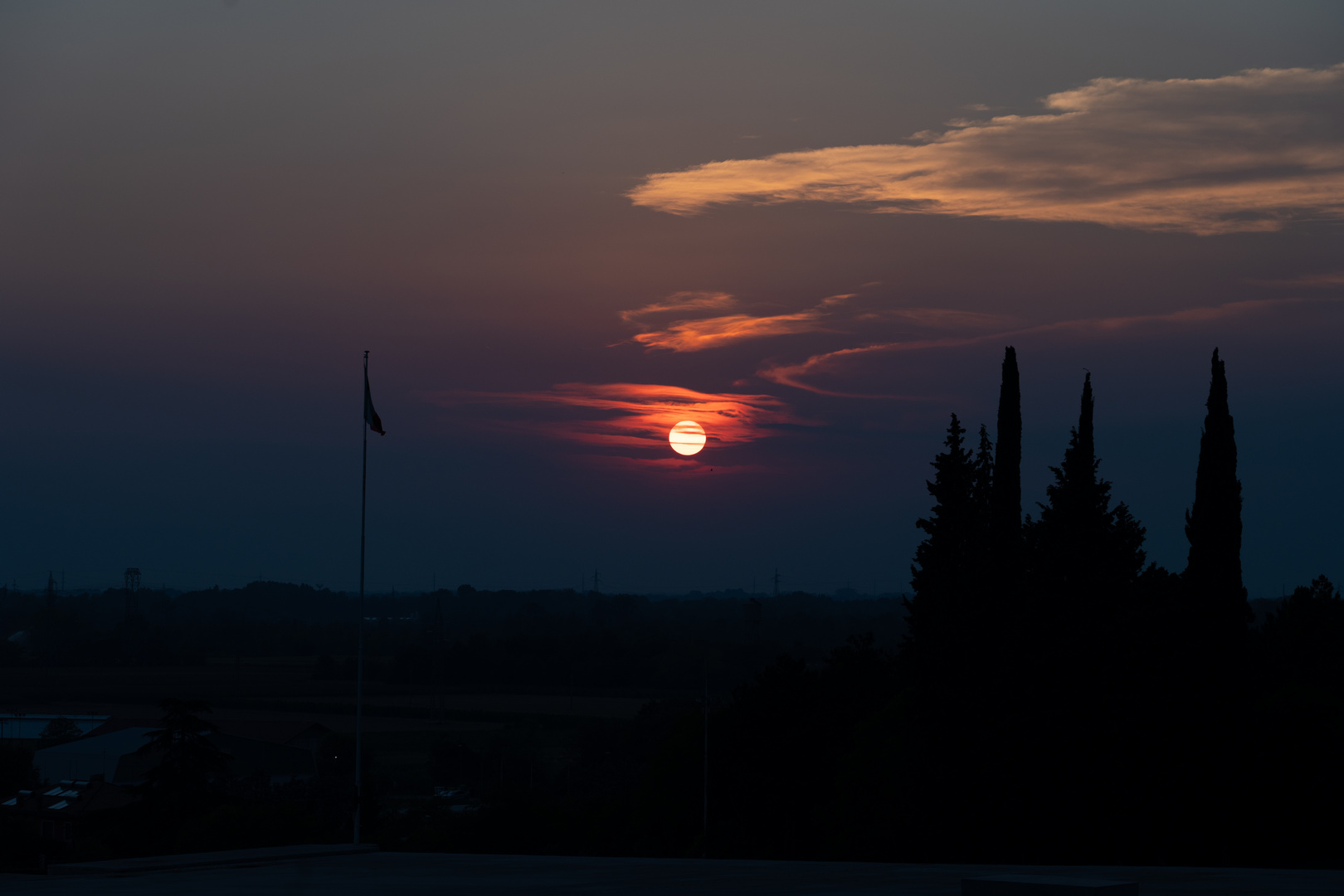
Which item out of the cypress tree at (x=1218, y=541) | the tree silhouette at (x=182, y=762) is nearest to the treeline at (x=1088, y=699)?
the cypress tree at (x=1218, y=541)

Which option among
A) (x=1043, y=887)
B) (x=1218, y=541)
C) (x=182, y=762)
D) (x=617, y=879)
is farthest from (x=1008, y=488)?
(x=182, y=762)

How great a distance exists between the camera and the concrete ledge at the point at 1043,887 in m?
16.0

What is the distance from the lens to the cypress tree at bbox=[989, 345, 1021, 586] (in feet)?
163

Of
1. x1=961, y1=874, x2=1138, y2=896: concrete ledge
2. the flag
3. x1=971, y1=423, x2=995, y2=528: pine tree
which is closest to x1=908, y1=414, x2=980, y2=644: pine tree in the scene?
x1=971, y1=423, x2=995, y2=528: pine tree

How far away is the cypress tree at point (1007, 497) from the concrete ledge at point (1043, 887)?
108 ft

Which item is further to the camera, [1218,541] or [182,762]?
[182,762]

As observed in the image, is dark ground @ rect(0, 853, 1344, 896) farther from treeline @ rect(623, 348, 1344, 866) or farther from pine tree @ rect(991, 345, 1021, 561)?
pine tree @ rect(991, 345, 1021, 561)

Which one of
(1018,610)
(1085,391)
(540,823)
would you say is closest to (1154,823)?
(1018,610)

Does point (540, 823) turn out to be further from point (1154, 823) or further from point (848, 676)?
point (1154, 823)

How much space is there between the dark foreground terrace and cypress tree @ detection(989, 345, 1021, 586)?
2508cm

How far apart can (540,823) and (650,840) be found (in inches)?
236

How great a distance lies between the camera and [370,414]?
1507 inches

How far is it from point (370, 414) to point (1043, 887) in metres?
26.4

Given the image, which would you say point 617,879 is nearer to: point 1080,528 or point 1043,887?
point 1043,887
